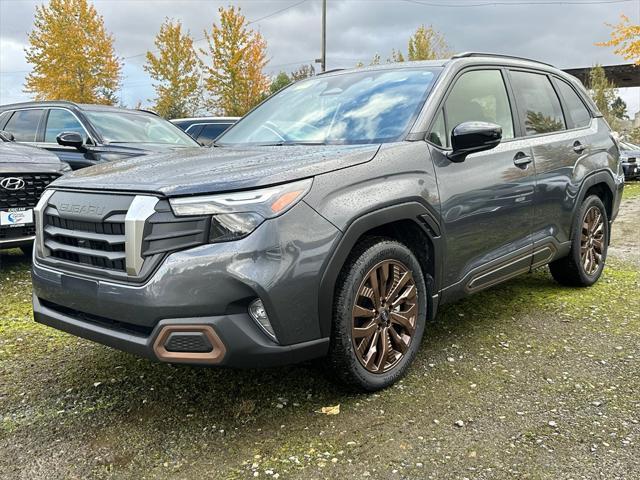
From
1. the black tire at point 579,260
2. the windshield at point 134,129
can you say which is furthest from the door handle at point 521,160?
the windshield at point 134,129

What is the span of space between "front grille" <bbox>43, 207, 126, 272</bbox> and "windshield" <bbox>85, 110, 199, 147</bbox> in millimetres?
4110

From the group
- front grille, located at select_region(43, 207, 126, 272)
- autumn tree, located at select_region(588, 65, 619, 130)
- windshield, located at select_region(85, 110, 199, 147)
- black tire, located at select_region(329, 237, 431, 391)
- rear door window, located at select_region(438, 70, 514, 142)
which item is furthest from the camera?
autumn tree, located at select_region(588, 65, 619, 130)

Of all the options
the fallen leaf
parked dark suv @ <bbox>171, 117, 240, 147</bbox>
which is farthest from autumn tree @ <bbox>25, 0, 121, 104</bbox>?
the fallen leaf

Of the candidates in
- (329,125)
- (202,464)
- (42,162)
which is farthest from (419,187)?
(42,162)

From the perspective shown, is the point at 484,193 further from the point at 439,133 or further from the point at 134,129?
the point at 134,129

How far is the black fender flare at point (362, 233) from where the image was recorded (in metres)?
2.52

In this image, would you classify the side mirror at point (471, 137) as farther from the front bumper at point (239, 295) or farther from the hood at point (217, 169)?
the front bumper at point (239, 295)

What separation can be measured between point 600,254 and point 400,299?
2.89m

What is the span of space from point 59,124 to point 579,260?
241 inches

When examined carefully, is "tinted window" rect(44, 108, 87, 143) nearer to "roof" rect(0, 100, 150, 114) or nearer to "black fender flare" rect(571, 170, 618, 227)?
"roof" rect(0, 100, 150, 114)

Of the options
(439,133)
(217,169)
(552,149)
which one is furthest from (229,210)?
(552,149)

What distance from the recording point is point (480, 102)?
3705 mm

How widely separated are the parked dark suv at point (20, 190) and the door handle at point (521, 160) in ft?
13.7

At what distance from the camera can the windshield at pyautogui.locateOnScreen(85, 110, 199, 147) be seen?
6.80 m
